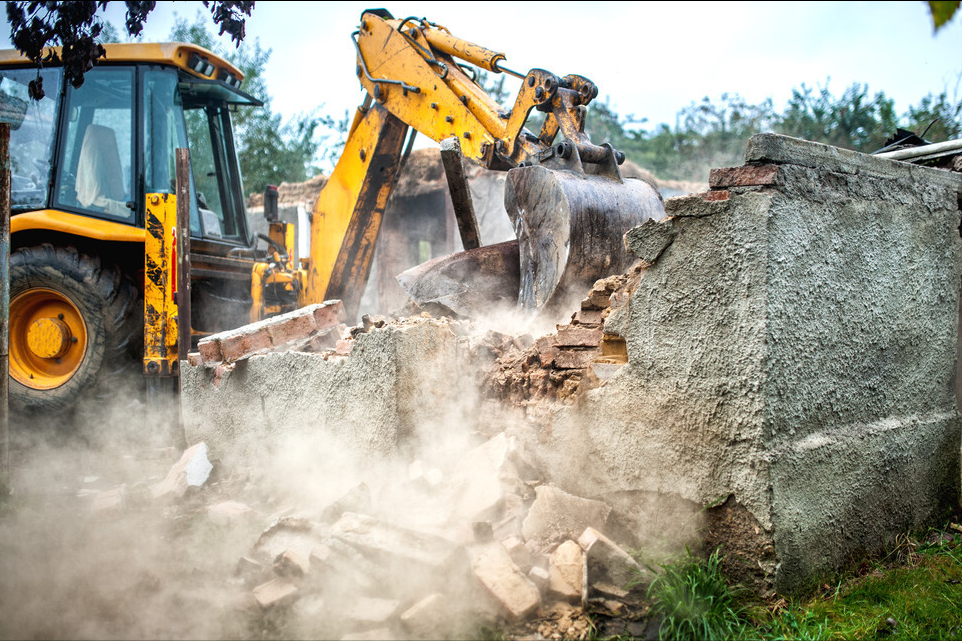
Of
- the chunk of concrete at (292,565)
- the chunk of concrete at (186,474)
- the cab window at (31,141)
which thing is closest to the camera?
the chunk of concrete at (292,565)

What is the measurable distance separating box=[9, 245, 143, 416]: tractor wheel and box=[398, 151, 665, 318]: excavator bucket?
229 centimetres

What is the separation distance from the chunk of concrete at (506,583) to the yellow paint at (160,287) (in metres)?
3.07

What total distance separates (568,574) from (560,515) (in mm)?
317

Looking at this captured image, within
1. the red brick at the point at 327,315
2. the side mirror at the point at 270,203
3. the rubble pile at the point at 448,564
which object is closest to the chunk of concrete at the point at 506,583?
the rubble pile at the point at 448,564

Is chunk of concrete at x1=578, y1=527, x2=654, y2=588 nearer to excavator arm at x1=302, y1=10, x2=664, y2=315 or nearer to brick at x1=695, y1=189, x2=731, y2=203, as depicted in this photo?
brick at x1=695, y1=189, x2=731, y2=203

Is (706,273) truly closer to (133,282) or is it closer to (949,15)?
(949,15)

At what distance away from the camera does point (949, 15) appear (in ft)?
2.97

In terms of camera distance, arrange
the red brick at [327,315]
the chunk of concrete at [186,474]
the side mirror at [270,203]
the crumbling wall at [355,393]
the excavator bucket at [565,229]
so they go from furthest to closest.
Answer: the side mirror at [270,203]
the red brick at [327,315]
the excavator bucket at [565,229]
the chunk of concrete at [186,474]
the crumbling wall at [355,393]

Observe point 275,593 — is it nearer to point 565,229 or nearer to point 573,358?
point 573,358

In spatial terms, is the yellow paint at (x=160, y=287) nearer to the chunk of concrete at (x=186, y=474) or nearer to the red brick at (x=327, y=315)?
the chunk of concrete at (x=186, y=474)

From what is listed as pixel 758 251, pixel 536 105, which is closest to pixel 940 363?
pixel 758 251

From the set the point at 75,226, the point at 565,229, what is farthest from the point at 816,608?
the point at 75,226

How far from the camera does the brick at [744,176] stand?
2428 mm

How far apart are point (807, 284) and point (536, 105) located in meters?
2.46
